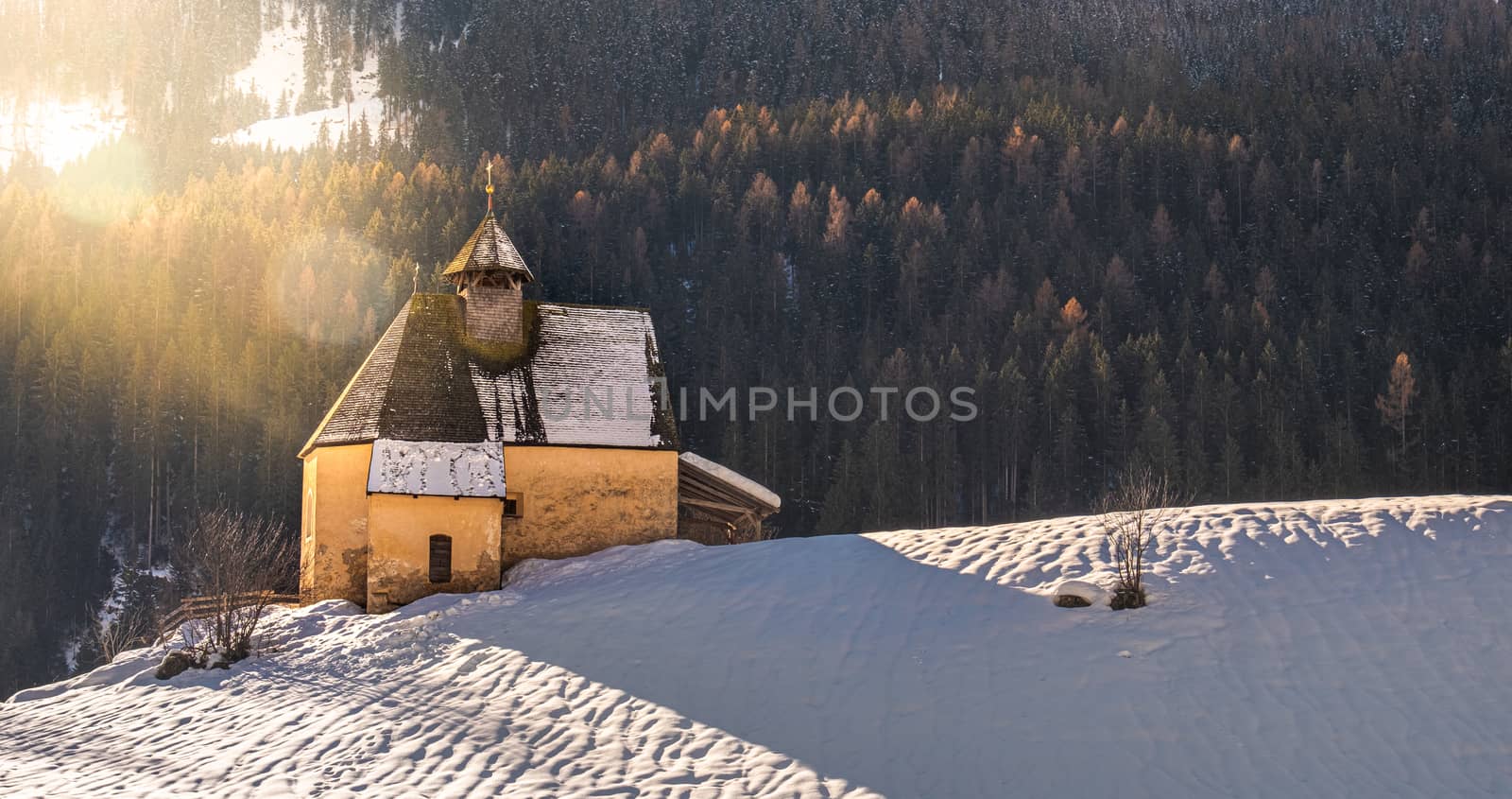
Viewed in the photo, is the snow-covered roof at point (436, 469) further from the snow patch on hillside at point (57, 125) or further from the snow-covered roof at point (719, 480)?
the snow patch on hillside at point (57, 125)

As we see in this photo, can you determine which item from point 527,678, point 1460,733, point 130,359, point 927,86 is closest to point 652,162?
point 927,86

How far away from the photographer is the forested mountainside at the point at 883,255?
65.2 meters

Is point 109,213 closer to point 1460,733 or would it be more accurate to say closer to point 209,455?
point 209,455

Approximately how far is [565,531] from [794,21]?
115445 mm

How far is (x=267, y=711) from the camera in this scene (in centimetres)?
1934

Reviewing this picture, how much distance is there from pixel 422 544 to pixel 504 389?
4536 millimetres

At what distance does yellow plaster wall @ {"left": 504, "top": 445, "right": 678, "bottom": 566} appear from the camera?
91.8ft

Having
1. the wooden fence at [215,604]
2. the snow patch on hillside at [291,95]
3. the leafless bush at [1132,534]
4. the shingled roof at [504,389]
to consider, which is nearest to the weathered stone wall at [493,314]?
the shingled roof at [504,389]

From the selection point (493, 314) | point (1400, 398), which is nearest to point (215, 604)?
point (493, 314)

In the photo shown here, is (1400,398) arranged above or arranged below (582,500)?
above

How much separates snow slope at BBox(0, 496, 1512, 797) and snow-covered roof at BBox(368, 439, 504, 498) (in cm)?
299

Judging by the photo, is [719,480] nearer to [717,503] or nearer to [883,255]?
[717,503]

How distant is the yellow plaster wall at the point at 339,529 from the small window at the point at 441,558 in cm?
177

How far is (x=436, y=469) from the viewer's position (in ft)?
88.2
